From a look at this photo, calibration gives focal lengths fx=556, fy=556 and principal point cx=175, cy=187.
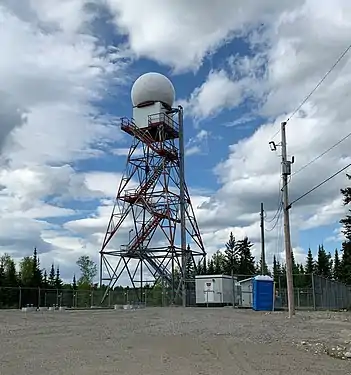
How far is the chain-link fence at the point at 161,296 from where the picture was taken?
3740 centimetres

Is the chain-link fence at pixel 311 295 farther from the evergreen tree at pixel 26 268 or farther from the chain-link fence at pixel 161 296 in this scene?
the evergreen tree at pixel 26 268

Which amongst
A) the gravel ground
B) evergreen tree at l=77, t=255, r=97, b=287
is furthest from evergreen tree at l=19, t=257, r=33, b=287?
the gravel ground

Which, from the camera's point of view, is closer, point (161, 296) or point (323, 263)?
point (161, 296)

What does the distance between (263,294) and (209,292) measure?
1186 centimetres

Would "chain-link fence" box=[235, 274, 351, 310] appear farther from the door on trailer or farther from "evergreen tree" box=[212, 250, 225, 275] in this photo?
"evergreen tree" box=[212, 250, 225, 275]

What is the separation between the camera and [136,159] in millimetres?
50219

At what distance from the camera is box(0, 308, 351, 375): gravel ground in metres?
9.79

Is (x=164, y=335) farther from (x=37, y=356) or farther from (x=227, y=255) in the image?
(x=227, y=255)

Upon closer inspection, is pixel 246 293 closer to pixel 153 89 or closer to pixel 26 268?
pixel 153 89

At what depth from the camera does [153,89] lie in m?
50.7

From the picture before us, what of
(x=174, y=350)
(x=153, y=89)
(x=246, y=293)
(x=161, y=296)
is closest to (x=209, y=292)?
(x=246, y=293)

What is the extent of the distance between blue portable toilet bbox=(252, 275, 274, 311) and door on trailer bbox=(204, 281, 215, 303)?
36.6ft

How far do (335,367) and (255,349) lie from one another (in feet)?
8.20

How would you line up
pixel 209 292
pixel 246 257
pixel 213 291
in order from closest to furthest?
pixel 213 291, pixel 209 292, pixel 246 257
